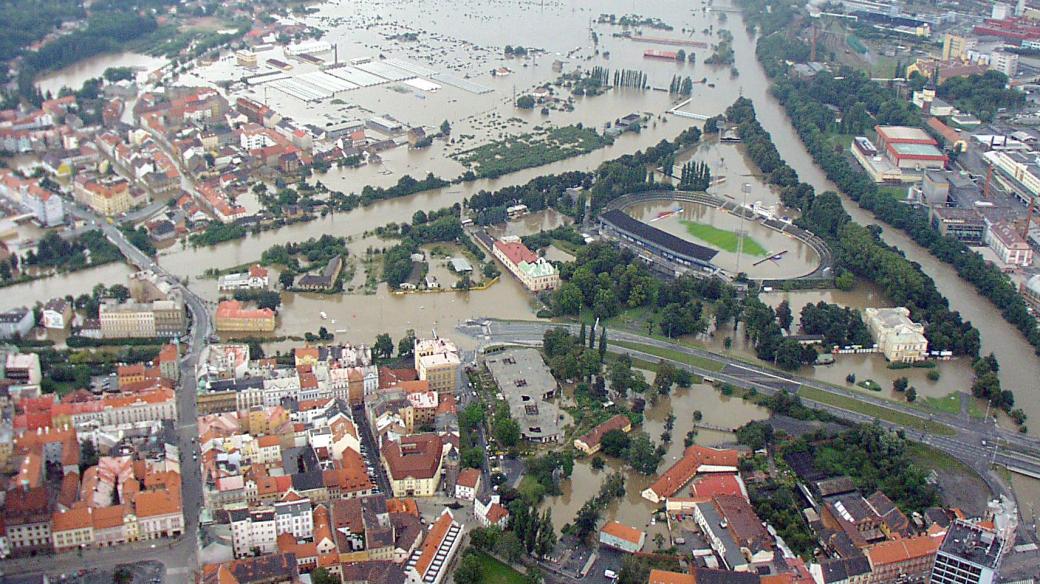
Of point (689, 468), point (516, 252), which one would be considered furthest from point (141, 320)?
point (689, 468)

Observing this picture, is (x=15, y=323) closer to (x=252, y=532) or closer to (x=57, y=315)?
(x=57, y=315)

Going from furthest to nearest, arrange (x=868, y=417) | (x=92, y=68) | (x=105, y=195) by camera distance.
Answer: (x=92, y=68) < (x=105, y=195) < (x=868, y=417)

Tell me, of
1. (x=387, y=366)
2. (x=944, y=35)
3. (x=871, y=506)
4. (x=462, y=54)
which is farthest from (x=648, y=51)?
(x=871, y=506)

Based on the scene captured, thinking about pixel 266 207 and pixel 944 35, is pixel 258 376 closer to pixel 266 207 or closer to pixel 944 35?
pixel 266 207

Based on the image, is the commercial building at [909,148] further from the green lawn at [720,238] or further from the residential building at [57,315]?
the residential building at [57,315]

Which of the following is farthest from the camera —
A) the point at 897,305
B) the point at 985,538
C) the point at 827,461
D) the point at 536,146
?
the point at 536,146

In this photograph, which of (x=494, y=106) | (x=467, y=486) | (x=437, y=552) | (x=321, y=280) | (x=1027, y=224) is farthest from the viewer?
(x=494, y=106)
